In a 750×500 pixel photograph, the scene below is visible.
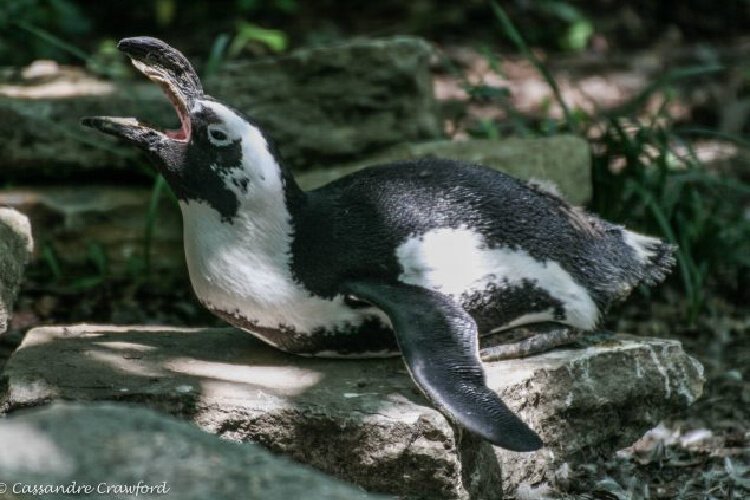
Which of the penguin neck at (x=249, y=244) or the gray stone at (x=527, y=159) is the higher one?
the penguin neck at (x=249, y=244)

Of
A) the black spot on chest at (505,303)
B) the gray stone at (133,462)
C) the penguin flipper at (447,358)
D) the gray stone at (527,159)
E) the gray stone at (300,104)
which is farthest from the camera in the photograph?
the gray stone at (300,104)

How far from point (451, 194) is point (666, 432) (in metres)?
1.39

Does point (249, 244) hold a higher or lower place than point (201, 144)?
lower

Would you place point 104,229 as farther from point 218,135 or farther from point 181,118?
point 218,135

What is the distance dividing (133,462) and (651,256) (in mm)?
2178

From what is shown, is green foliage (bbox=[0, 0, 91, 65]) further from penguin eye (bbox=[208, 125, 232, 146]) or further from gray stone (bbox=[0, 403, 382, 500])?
gray stone (bbox=[0, 403, 382, 500])

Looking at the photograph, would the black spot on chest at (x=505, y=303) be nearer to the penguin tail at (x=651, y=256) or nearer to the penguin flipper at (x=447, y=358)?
the penguin flipper at (x=447, y=358)

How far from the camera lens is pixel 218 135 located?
11.4 feet

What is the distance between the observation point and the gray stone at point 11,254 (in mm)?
3746

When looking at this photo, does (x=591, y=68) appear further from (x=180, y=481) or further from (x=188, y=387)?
(x=180, y=481)

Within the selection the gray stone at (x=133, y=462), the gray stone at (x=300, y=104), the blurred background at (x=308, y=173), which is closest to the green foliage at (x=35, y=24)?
the blurred background at (x=308, y=173)


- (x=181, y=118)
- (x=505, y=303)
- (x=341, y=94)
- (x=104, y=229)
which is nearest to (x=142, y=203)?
(x=104, y=229)

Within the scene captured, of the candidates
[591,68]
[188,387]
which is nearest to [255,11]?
[591,68]

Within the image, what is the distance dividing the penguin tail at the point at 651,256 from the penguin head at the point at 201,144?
1.23m
